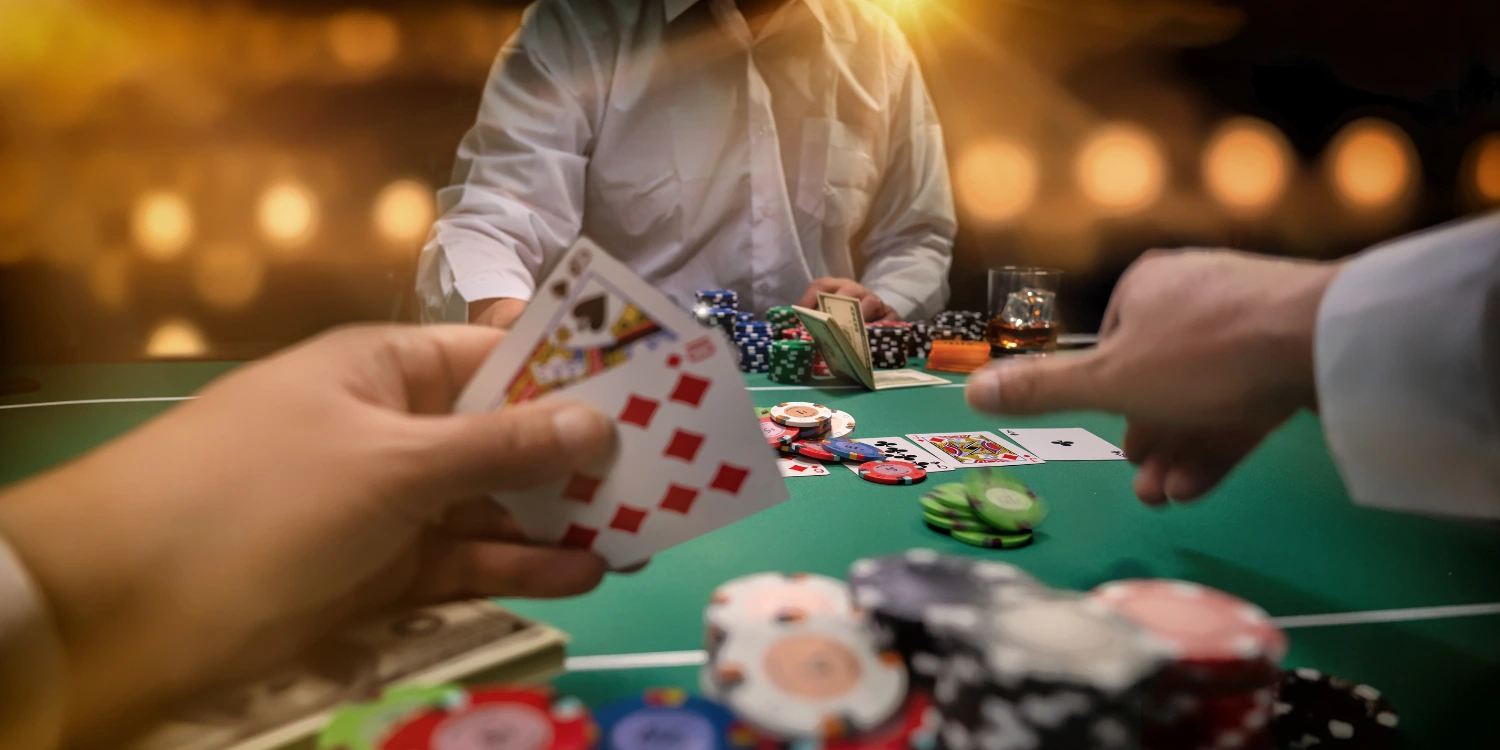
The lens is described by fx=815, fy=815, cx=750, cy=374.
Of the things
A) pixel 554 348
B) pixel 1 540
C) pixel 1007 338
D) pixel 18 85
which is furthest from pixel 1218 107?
pixel 18 85

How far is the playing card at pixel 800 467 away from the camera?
1.43 m

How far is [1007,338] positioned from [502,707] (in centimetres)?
243

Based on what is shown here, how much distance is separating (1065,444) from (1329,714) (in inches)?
37.5

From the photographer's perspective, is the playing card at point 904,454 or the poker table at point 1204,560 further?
the playing card at point 904,454

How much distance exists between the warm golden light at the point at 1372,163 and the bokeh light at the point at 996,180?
171 cm

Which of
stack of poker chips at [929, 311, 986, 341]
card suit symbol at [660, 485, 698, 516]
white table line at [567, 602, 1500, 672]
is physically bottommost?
white table line at [567, 602, 1500, 672]

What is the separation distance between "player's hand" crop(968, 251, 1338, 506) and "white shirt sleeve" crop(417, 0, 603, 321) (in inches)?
78.6

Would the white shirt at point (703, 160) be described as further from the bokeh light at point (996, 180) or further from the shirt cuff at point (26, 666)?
the shirt cuff at point (26, 666)

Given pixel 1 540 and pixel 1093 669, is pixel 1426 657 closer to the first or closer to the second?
pixel 1093 669

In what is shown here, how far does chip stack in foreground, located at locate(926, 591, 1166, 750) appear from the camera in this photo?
542 millimetres

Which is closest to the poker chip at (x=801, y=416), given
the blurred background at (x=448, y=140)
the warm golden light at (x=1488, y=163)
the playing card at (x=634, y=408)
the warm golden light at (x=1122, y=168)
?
the playing card at (x=634, y=408)

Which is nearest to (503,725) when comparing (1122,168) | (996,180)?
(996,180)

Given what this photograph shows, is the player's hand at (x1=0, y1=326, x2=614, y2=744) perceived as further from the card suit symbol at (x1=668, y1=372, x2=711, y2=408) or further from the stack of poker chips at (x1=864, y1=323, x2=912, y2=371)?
the stack of poker chips at (x1=864, y1=323, x2=912, y2=371)

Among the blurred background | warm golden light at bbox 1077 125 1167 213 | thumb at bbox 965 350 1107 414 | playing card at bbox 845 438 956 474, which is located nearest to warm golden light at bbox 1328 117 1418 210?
the blurred background
